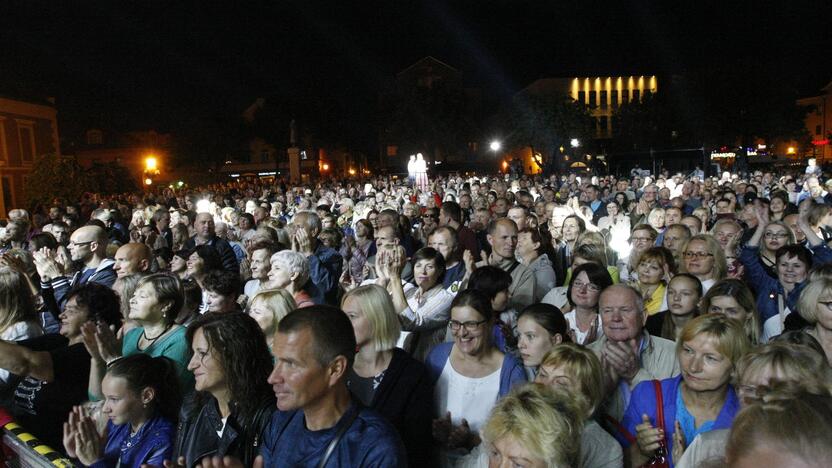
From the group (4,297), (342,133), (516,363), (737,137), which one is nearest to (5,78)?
(342,133)

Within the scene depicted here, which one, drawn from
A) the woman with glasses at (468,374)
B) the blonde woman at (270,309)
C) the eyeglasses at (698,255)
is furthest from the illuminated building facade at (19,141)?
the woman with glasses at (468,374)

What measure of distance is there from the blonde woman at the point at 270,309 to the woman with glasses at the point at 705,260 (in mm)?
3514

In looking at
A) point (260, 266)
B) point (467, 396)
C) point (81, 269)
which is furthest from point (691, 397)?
point (81, 269)

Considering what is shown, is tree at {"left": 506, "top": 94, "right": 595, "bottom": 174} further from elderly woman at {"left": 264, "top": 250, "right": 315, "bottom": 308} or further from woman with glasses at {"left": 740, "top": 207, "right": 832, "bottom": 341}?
elderly woman at {"left": 264, "top": 250, "right": 315, "bottom": 308}

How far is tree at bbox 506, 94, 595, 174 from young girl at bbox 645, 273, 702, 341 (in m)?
51.2

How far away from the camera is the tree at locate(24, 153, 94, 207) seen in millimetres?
28781

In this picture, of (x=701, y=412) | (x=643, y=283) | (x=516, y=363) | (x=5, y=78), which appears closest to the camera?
(x=701, y=412)

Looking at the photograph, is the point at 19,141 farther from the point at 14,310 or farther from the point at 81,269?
the point at 14,310

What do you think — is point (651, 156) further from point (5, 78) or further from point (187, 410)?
point (5, 78)

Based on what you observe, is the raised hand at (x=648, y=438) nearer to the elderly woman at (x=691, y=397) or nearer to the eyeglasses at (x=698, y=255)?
the elderly woman at (x=691, y=397)

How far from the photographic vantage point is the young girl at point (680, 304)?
14.9 feet

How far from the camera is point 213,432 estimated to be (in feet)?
9.96

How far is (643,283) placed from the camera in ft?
18.1

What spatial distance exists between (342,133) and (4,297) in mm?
63573
